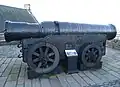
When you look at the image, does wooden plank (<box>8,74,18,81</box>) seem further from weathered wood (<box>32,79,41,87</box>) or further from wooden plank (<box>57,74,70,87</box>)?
wooden plank (<box>57,74,70,87</box>)

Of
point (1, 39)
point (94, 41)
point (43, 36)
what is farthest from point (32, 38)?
point (1, 39)

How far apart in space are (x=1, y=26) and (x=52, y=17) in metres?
4.27

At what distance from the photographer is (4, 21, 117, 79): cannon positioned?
2.97 meters

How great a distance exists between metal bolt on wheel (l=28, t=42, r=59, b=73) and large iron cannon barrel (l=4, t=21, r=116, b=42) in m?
0.28

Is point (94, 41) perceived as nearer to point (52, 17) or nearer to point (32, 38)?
point (32, 38)

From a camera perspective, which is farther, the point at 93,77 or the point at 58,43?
the point at 58,43

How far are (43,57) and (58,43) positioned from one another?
425 mm

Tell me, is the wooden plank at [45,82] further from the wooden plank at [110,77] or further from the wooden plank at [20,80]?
the wooden plank at [110,77]

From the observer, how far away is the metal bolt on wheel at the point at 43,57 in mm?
2936

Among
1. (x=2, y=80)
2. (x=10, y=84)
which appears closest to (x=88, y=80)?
(x=10, y=84)

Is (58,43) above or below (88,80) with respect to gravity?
above

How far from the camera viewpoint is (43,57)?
118 inches

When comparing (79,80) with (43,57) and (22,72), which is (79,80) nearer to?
(43,57)

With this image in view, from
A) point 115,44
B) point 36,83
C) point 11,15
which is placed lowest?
point 36,83
